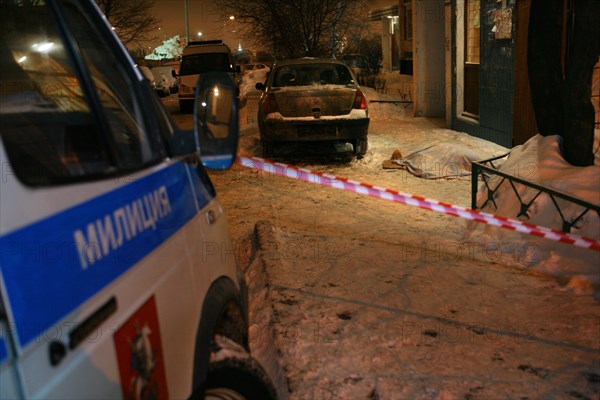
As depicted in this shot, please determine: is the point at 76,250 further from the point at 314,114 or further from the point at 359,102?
the point at 359,102

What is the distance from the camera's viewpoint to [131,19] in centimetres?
2638

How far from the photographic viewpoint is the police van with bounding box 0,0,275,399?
1465 mm

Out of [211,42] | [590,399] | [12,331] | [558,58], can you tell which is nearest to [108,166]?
[12,331]

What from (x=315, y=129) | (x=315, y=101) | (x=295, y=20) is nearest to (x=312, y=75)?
(x=315, y=101)

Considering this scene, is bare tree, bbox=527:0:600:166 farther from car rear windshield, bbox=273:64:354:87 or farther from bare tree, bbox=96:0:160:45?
bare tree, bbox=96:0:160:45

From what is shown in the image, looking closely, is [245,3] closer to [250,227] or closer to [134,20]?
[134,20]

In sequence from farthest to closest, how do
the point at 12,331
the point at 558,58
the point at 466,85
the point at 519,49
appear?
1. the point at 466,85
2. the point at 519,49
3. the point at 558,58
4. the point at 12,331

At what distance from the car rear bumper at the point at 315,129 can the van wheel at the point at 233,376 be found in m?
7.90

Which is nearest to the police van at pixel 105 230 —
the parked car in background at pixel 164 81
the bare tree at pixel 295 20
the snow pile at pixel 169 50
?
the bare tree at pixel 295 20

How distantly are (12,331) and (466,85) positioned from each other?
13.5 metres

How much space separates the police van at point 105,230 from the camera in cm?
146

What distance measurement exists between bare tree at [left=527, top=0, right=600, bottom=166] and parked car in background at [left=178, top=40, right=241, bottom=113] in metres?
14.4

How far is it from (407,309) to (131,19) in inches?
953

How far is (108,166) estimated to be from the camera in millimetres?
2021
